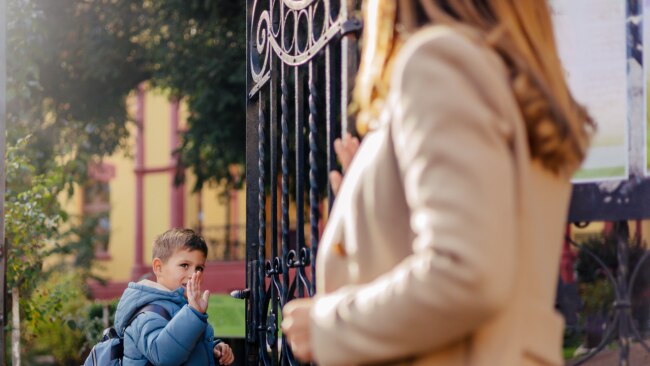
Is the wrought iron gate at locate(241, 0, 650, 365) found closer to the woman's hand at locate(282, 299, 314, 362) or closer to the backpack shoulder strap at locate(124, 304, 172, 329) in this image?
the backpack shoulder strap at locate(124, 304, 172, 329)

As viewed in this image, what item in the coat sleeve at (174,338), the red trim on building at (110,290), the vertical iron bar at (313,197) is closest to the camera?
the vertical iron bar at (313,197)

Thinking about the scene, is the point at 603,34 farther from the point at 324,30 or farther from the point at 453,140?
the point at 453,140

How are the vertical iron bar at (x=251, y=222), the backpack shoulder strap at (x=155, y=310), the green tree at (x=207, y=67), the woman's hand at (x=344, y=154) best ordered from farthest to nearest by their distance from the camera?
the green tree at (x=207, y=67) < the backpack shoulder strap at (x=155, y=310) < the vertical iron bar at (x=251, y=222) < the woman's hand at (x=344, y=154)

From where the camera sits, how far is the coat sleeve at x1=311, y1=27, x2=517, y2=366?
1.70 m

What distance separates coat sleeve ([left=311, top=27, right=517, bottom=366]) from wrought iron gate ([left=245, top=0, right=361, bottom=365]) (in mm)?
1233

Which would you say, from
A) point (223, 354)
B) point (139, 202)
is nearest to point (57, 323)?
point (223, 354)

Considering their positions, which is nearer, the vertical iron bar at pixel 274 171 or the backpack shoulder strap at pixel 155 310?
the vertical iron bar at pixel 274 171

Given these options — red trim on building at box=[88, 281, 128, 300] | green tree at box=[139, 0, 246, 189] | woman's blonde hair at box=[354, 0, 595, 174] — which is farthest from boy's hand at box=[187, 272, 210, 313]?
red trim on building at box=[88, 281, 128, 300]

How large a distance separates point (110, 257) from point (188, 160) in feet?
46.4

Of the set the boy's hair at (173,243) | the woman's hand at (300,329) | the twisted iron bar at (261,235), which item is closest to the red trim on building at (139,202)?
the boy's hair at (173,243)

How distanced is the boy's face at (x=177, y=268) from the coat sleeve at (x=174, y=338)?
0.38 meters

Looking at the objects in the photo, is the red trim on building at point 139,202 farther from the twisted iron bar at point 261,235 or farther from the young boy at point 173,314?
the twisted iron bar at point 261,235

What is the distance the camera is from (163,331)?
15.0ft

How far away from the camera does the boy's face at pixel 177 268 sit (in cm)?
499
